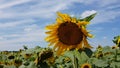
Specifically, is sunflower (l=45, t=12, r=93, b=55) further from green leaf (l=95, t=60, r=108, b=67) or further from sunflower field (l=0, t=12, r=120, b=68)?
green leaf (l=95, t=60, r=108, b=67)

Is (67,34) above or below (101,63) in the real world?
above

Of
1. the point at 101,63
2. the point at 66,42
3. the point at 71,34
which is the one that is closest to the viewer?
the point at 71,34

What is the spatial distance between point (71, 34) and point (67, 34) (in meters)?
0.04

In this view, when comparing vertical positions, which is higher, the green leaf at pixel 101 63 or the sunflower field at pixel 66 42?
the sunflower field at pixel 66 42

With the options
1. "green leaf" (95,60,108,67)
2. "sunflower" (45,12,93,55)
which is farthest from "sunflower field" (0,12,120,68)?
"green leaf" (95,60,108,67)

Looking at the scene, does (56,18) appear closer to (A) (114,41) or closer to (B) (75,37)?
(B) (75,37)

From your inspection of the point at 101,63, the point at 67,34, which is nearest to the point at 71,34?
the point at 67,34

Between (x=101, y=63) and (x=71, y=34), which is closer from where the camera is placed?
(x=71, y=34)

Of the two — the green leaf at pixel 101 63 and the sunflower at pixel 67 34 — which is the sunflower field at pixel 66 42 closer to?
the sunflower at pixel 67 34

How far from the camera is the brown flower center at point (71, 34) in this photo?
3936mm

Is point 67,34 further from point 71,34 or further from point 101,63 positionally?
point 101,63

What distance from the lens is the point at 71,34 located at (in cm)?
392

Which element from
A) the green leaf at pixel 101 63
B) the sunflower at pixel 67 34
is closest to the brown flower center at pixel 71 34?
the sunflower at pixel 67 34

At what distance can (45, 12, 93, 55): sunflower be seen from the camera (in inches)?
155
